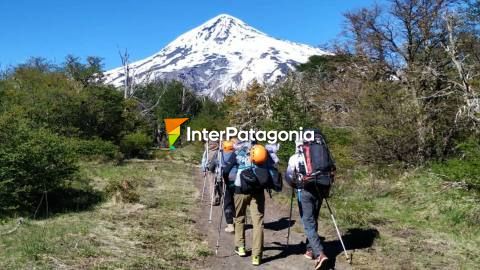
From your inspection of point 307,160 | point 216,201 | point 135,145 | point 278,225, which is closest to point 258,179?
point 307,160

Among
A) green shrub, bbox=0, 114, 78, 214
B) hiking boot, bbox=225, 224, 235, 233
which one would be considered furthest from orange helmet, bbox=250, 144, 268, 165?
green shrub, bbox=0, 114, 78, 214

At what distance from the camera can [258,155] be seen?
7.50 meters

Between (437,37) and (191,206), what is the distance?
1289 cm

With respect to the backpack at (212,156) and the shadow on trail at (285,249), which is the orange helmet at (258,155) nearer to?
the shadow on trail at (285,249)

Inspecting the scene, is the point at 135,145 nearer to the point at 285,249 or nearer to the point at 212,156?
the point at 212,156

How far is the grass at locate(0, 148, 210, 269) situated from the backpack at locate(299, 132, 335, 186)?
221cm

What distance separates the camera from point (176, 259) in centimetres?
784

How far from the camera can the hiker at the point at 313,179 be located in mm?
7297

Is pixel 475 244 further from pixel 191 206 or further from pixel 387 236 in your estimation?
pixel 191 206

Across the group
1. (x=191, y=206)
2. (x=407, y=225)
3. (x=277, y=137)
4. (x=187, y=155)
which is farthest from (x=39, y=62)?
(x=407, y=225)

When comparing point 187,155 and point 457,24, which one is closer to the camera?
point 457,24

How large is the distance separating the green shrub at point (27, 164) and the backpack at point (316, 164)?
22.7ft

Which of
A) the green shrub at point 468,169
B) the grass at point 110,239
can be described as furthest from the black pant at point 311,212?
the green shrub at point 468,169

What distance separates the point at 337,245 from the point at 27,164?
7.40 metres
